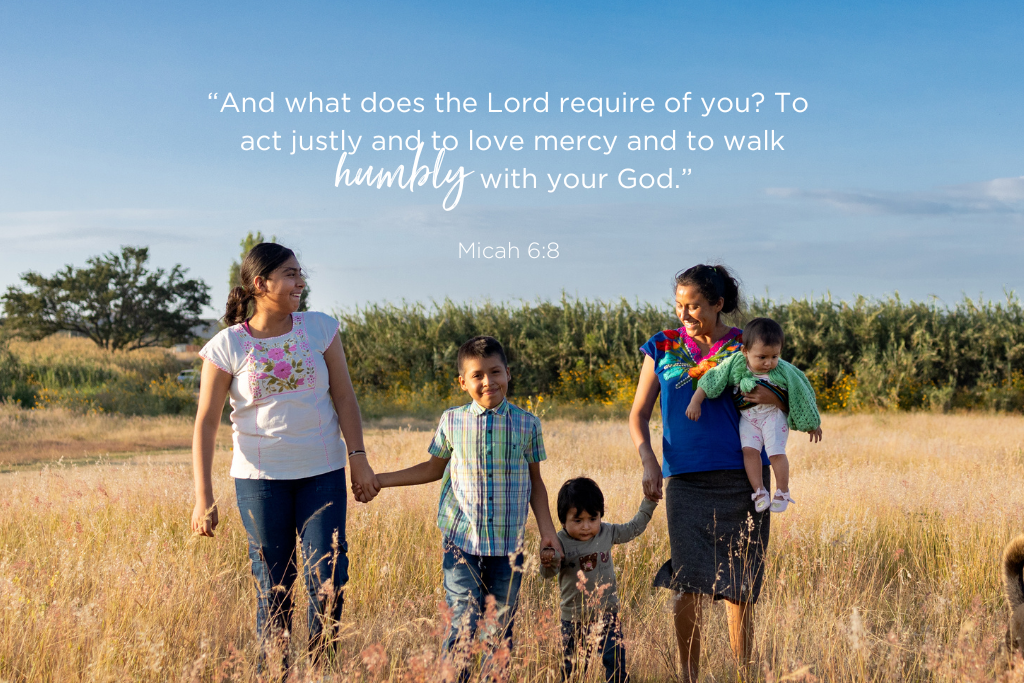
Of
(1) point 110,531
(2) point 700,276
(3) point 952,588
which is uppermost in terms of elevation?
(2) point 700,276

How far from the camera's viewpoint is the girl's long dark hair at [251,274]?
3.00 m

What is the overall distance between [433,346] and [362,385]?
2334mm

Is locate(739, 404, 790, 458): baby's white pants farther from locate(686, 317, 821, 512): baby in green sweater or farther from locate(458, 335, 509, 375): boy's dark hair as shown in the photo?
locate(458, 335, 509, 375): boy's dark hair


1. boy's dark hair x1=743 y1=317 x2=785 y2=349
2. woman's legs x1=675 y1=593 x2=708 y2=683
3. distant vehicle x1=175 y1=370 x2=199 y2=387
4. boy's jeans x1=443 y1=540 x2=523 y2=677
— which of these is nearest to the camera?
boy's jeans x1=443 y1=540 x2=523 y2=677

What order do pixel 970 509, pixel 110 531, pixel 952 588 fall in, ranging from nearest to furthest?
pixel 952 588 → pixel 110 531 → pixel 970 509

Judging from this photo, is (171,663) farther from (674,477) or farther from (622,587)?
(622,587)

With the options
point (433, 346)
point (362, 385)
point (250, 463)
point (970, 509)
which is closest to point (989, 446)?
point (970, 509)

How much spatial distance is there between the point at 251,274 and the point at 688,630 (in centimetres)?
235

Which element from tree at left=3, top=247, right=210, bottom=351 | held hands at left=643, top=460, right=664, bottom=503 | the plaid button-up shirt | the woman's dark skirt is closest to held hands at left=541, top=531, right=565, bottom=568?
the plaid button-up shirt

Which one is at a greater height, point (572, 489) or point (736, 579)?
point (572, 489)

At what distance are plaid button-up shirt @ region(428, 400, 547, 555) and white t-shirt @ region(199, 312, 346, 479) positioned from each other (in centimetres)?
50

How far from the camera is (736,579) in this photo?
3.02 metres

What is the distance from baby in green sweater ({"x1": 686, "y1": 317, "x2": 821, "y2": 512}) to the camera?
2.93 metres

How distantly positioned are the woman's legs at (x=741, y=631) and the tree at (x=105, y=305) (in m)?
40.3
